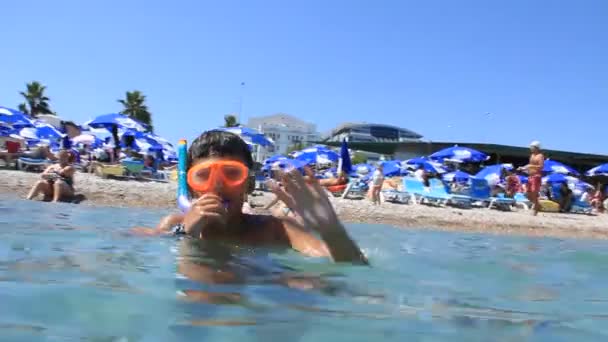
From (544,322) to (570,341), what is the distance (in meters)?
0.23

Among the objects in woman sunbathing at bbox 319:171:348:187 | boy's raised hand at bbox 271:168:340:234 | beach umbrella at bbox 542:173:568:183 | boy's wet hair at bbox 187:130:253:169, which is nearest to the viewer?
boy's raised hand at bbox 271:168:340:234

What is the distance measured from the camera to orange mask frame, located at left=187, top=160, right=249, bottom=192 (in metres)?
2.53

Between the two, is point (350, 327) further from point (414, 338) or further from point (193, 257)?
point (193, 257)

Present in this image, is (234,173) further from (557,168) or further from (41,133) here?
(557,168)

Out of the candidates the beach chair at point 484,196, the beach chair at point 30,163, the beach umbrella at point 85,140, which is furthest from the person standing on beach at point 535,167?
the beach umbrella at point 85,140

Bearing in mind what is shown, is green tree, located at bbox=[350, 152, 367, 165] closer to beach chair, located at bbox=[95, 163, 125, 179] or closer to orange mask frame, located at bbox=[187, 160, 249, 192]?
beach chair, located at bbox=[95, 163, 125, 179]

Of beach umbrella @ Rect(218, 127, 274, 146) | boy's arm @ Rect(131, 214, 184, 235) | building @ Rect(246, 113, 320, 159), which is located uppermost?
building @ Rect(246, 113, 320, 159)

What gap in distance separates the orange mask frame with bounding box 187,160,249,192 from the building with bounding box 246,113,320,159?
107873mm

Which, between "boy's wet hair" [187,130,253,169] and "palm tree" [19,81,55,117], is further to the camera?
"palm tree" [19,81,55,117]

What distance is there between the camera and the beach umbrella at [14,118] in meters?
18.3

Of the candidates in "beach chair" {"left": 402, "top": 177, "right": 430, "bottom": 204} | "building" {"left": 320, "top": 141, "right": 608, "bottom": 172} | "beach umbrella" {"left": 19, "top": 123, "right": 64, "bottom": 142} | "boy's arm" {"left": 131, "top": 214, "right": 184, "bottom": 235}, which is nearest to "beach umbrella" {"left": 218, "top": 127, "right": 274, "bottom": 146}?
"beach chair" {"left": 402, "top": 177, "right": 430, "bottom": 204}

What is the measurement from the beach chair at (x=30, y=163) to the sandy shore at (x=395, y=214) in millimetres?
1689

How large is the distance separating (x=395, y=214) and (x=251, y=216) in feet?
28.3

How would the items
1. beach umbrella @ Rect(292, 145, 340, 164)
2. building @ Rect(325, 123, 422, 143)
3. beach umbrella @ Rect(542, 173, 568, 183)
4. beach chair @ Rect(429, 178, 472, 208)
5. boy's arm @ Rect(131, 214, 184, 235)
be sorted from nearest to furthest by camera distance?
boy's arm @ Rect(131, 214, 184, 235), beach chair @ Rect(429, 178, 472, 208), beach umbrella @ Rect(542, 173, 568, 183), beach umbrella @ Rect(292, 145, 340, 164), building @ Rect(325, 123, 422, 143)
